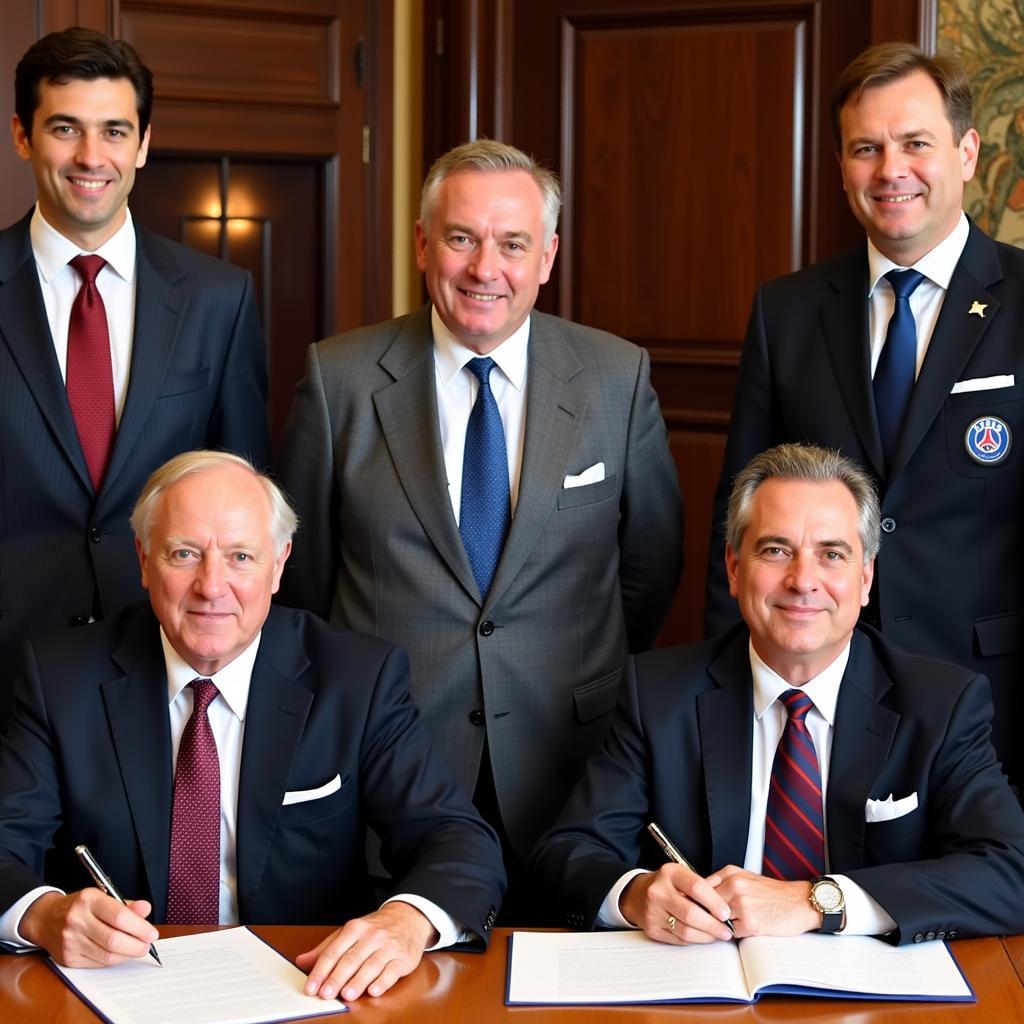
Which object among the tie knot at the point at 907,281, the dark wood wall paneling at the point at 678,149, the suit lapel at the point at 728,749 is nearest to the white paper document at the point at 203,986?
the suit lapel at the point at 728,749

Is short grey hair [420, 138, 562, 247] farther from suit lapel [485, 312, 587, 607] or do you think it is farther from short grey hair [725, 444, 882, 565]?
short grey hair [725, 444, 882, 565]

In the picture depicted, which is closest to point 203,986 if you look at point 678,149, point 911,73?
point 911,73

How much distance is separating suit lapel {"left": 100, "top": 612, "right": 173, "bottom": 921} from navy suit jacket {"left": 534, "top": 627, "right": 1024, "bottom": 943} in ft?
1.89

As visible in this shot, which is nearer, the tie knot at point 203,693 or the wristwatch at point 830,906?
the wristwatch at point 830,906

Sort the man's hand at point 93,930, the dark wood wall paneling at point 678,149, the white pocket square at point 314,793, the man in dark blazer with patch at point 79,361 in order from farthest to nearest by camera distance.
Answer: the dark wood wall paneling at point 678,149 < the man in dark blazer with patch at point 79,361 < the white pocket square at point 314,793 < the man's hand at point 93,930

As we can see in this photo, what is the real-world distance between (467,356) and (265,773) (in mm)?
864

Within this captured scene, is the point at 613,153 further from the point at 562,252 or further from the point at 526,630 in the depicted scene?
the point at 526,630

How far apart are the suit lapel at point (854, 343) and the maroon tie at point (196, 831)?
1.26 metres

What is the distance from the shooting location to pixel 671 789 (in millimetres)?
2506

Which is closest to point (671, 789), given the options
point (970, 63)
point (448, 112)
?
point (970, 63)

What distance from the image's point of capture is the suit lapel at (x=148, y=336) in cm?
290

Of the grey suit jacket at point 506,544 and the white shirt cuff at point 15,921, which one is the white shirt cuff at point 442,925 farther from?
the grey suit jacket at point 506,544

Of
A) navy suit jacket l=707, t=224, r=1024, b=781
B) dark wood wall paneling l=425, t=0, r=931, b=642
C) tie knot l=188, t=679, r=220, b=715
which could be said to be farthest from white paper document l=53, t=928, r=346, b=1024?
dark wood wall paneling l=425, t=0, r=931, b=642

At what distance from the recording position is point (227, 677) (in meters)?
2.48
